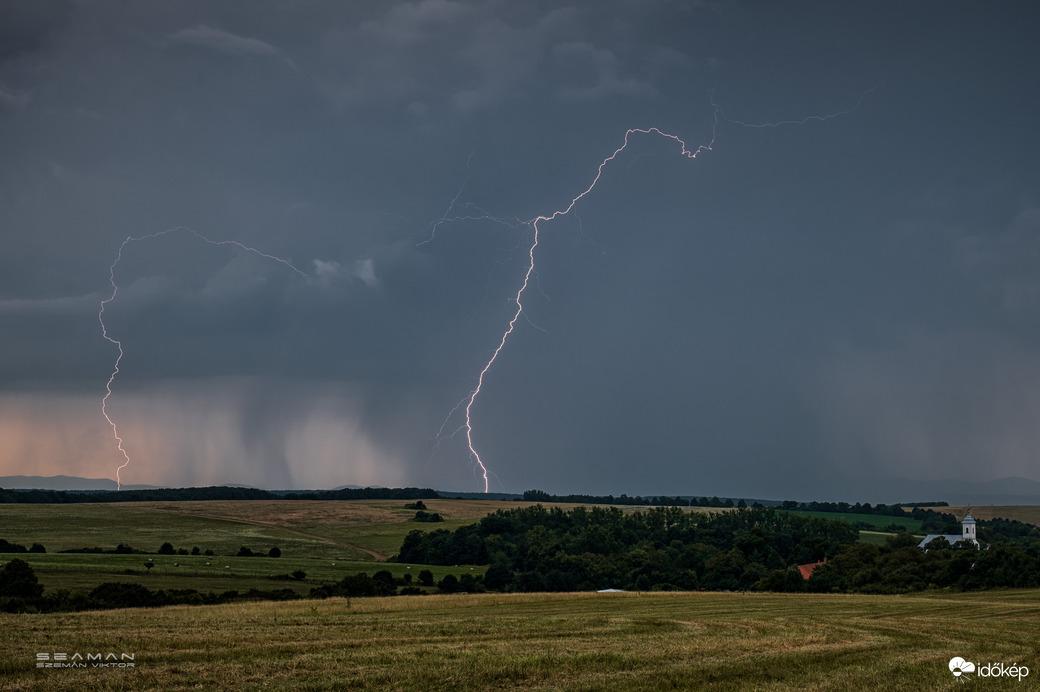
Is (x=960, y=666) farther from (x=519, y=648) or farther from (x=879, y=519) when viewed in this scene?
(x=879, y=519)

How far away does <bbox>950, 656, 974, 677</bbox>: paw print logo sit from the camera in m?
16.2

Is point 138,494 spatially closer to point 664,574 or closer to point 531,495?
point 531,495

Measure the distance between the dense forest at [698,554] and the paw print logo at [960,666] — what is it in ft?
123

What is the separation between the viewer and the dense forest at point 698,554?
Answer: 190ft

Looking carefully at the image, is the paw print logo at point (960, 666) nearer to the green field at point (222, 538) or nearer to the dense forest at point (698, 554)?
the green field at point (222, 538)

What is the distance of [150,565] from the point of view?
60.1m

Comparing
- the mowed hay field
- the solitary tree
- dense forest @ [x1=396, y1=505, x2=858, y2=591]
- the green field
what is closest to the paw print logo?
the mowed hay field

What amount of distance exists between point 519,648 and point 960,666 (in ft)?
32.6

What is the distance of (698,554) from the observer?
97.1m

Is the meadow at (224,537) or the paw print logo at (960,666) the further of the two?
the meadow at (224,537)

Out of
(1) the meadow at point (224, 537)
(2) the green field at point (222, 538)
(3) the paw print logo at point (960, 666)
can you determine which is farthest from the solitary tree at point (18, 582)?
(3) the paw print logo at point (960, 666)

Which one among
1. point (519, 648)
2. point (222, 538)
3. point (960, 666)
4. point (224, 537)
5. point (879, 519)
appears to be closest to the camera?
point (960, 666)

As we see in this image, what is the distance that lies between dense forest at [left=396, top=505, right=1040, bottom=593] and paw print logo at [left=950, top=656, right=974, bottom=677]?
123 feet

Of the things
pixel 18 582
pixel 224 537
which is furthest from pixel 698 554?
pixel 18 582
